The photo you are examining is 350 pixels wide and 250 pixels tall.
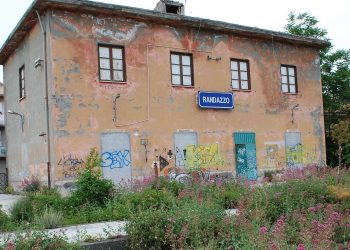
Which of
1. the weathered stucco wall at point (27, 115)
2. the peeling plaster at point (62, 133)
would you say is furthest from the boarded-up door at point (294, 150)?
the weathered stucco wall at point (27, 115)

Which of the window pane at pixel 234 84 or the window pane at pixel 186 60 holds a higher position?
the window pane at pixel 186 60

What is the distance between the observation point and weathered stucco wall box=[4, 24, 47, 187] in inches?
655

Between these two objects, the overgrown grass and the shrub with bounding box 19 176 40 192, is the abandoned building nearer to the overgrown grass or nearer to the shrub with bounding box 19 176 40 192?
the shrub with bounding box 19 176 40 192

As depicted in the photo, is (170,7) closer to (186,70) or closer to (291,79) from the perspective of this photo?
(186,70)

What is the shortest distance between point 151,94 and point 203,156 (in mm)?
3275

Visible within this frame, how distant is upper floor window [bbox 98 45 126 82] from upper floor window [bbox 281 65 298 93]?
8.18 metres

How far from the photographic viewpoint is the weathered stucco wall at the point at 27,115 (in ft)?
54.5

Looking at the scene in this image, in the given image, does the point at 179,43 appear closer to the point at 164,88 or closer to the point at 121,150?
the point at 164,88

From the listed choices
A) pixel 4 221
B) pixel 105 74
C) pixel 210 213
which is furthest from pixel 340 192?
pixel 105 74

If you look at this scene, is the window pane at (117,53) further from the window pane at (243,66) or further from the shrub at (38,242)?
the shrub at (38,242)

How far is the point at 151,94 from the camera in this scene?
17.2 meters

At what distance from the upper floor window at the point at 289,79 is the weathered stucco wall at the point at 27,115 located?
10920mm

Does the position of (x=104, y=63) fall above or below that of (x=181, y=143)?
above

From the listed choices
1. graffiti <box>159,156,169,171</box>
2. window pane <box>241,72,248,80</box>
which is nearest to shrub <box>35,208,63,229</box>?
graffiti <box>159,156,169,171</box>
